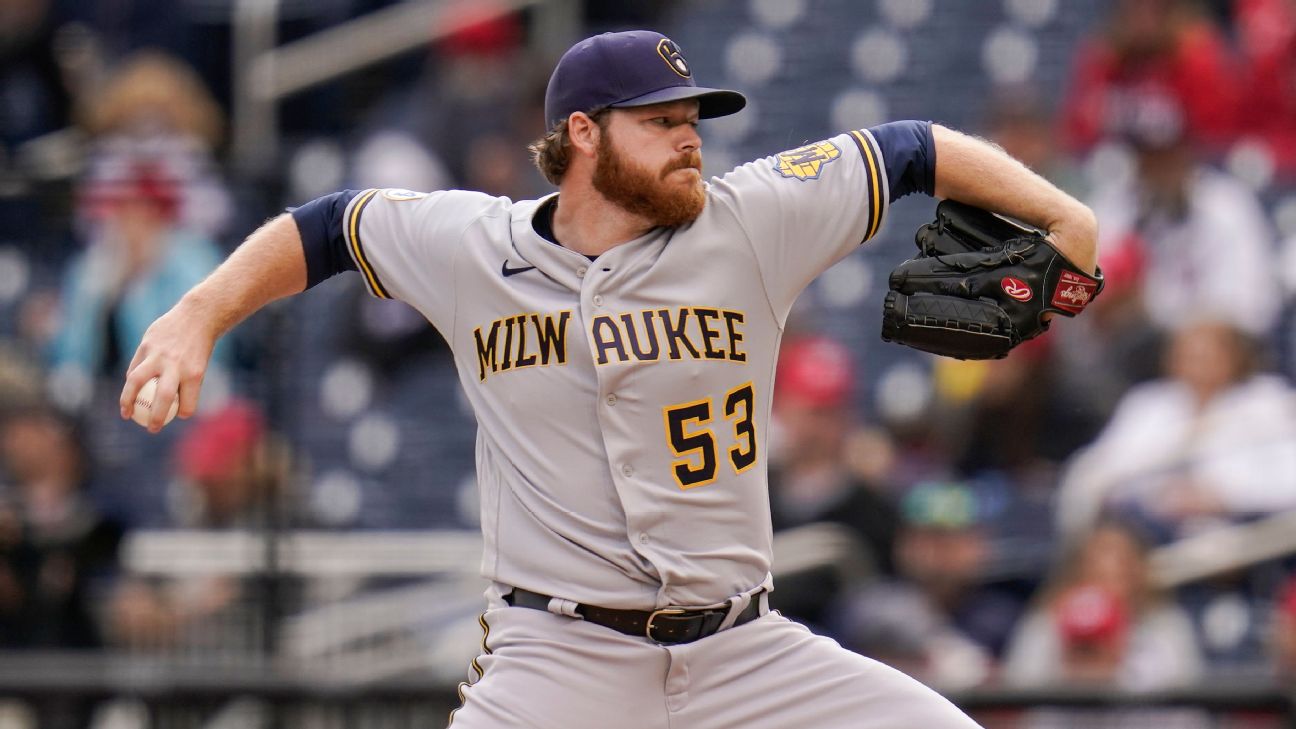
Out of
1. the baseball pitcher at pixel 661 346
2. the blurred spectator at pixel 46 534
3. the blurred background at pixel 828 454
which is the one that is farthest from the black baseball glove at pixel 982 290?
the blurred spectator at pixel 46 534

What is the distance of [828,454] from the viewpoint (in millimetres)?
7770

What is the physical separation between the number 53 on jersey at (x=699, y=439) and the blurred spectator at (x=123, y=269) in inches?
151

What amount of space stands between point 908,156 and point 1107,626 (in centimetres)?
342

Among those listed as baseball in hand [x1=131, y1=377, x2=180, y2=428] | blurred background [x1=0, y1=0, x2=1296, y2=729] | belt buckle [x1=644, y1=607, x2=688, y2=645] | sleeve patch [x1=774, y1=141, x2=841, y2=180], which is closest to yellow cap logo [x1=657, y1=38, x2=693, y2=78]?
sleeve patch [x1=774, y1=141, x2=841, y2=180]

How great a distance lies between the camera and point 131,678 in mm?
7082

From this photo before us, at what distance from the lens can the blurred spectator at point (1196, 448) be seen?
24.3ft

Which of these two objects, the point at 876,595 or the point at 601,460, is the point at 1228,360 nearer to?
the point at 876,595

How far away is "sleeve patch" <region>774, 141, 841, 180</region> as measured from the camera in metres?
4.20

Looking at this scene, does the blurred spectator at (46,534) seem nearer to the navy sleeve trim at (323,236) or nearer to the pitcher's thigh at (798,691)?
the navy sleeve trim at (323,236)

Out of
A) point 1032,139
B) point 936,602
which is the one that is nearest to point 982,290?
point 936,602

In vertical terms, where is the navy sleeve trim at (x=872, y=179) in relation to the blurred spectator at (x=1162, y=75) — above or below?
below

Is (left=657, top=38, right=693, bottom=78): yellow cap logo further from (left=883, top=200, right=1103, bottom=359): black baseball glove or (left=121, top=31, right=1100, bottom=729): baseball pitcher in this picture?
(left=883, top=200, right=1103, bottom=359): black baseball glove

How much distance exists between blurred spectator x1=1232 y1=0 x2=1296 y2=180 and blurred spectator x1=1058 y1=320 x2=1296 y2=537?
1466mm

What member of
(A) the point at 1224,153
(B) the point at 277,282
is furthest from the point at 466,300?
(A) the point at 1224,153
